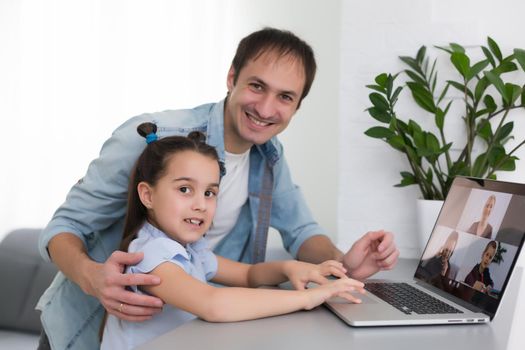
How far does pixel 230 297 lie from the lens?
98cm

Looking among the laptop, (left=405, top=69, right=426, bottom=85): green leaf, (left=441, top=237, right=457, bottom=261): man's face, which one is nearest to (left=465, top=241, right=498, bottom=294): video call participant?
the laptop

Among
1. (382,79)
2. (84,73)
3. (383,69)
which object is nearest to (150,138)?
(382,79)

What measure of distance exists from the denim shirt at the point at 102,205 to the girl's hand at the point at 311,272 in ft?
1.40

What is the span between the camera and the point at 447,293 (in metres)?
1.17

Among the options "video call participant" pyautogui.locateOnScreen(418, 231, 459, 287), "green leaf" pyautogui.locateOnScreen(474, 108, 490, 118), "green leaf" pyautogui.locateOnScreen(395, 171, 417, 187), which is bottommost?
"video call participant" pyautogui.locateOnScreen(418, 231, 459, 287)

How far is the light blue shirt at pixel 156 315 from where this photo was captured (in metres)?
1.07

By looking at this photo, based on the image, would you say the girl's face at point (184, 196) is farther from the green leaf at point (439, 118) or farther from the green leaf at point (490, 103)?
the green leaf at point (490, 103)

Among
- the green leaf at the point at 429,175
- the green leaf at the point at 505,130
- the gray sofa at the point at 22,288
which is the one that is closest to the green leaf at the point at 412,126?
the green leaf at the point at 429,175

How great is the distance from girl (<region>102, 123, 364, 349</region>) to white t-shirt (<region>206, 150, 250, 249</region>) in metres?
0.25

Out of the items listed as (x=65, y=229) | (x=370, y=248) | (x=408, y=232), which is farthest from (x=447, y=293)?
(x=408, y=232)

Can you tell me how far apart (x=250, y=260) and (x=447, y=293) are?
0.67 meters

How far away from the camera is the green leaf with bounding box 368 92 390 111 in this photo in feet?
6.20

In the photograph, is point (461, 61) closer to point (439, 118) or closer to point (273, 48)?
point (439, 118)

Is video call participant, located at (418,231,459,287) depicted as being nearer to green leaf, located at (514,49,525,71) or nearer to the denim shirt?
the denim shirt
